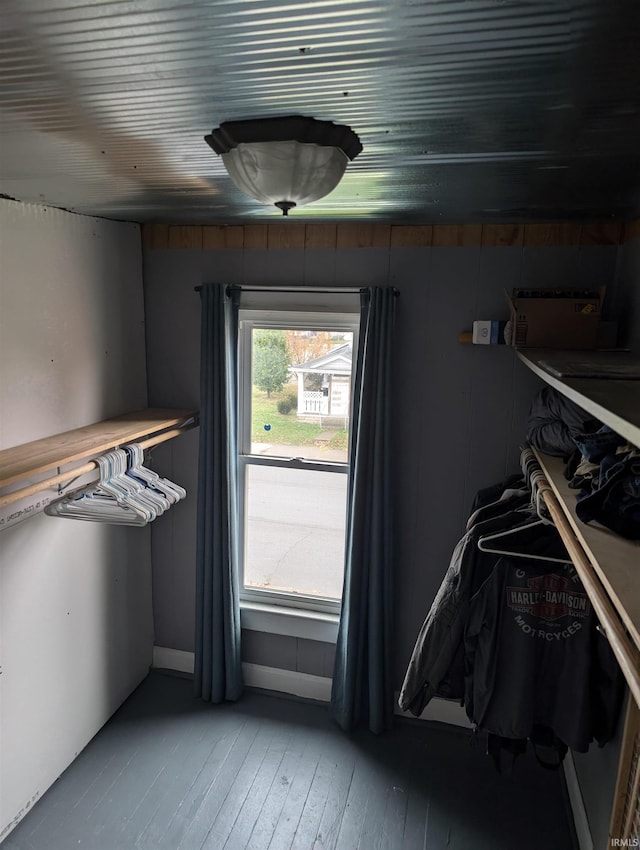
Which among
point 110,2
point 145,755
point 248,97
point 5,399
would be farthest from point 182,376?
point 110,2

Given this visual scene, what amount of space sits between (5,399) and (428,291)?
1.86m

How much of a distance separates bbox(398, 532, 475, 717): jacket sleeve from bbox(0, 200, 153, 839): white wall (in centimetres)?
153

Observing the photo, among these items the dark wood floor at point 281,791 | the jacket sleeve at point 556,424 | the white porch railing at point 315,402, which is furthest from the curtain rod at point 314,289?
the dark wood floor at point 281,791

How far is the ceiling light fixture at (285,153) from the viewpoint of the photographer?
1.29 metres

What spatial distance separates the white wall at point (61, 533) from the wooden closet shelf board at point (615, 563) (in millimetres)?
2038

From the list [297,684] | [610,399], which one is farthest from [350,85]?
[297,684]

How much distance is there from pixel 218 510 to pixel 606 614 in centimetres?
225

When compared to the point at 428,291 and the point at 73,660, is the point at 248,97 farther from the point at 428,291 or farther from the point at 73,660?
the point at 73,660

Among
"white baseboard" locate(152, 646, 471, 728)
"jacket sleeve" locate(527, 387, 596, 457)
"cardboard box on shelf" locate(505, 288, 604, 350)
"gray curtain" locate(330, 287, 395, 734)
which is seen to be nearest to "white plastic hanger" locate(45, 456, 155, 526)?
"gray curtain" locate(330, 287, 395, 734)

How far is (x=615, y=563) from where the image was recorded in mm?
1141

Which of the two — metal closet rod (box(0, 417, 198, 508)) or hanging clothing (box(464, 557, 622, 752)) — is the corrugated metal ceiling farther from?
hanging clothing (box(464, 557, 622, 752))

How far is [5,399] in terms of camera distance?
2289 millimetres

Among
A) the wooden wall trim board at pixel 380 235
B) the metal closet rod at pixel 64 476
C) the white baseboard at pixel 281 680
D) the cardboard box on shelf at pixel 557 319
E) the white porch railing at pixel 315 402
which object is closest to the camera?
the metal closet rod at pixel 64 476

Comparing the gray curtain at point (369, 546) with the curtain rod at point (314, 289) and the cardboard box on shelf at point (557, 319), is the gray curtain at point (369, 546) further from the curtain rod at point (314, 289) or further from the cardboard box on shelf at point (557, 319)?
the cardboard box on shelf at point (557, 319)
